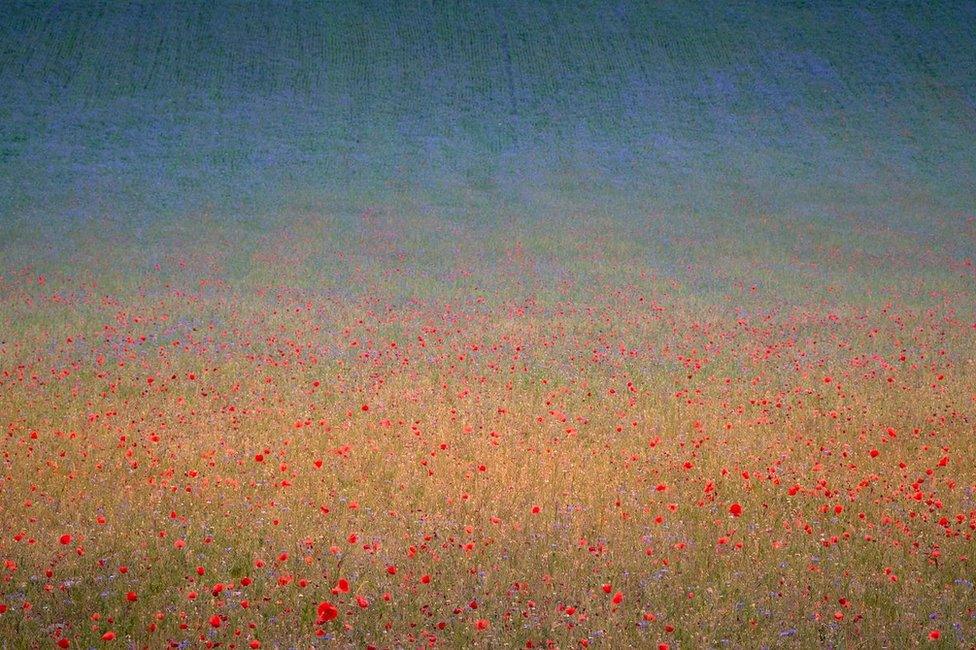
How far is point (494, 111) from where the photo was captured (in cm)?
3366

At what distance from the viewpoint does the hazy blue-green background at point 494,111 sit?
27.8 metres

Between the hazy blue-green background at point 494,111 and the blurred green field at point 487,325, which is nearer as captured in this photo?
the blurred green field at point 487,325

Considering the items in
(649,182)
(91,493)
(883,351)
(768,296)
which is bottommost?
(649,182)

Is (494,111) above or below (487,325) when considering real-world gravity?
below

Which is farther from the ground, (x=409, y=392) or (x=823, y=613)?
(x=823, y=613)

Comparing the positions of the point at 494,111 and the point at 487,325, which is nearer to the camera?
the point at 487,325

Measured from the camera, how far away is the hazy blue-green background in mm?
27828

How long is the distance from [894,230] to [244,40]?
25.4 meters

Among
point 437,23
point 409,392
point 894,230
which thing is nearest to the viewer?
point 409,392

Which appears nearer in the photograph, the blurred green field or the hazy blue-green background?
the blurred green field

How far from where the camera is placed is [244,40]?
36500 millimetres

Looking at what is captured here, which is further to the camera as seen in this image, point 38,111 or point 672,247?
point 38,111

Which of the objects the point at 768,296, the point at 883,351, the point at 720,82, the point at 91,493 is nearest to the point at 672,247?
the point at 768,296

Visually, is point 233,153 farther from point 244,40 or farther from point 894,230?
point 894,230
